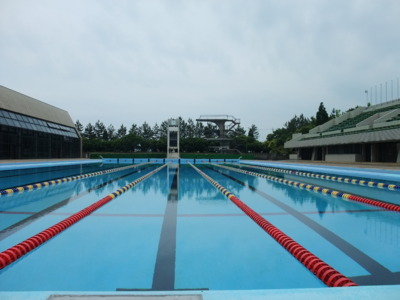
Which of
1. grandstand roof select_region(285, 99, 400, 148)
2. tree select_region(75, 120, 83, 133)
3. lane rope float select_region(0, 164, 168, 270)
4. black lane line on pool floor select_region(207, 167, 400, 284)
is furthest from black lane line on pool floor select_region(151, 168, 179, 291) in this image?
tree select_region(75, 120, 83, 133)

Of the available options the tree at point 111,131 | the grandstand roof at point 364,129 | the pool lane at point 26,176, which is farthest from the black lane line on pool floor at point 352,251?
the tree at point 111,131

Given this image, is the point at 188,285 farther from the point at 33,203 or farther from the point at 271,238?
the point at 33,203

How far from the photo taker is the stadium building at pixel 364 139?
17359 mm

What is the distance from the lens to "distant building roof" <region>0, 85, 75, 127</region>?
67.6ft

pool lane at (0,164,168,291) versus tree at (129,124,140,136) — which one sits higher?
tree at (129,124,140,136)

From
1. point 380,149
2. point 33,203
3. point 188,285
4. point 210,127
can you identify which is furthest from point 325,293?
point 210,127

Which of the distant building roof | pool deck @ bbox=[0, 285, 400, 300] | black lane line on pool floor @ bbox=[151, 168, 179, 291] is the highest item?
the distant building roof

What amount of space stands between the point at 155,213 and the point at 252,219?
6.03 feet

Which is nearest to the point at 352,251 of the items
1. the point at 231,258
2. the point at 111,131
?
the point at 231,258

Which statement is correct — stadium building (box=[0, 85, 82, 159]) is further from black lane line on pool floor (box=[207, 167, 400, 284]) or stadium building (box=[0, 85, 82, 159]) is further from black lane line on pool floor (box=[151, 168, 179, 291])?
black lane line on pool floor (box=[207, 167, 400, 284])

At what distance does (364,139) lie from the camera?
18.1 m

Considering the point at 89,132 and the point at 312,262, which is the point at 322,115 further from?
the point at 89,132

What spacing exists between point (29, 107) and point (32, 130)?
2891 mm

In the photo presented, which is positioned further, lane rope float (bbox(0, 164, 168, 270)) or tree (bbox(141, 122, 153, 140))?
tree (bbox(141, 122, 153, 140))
